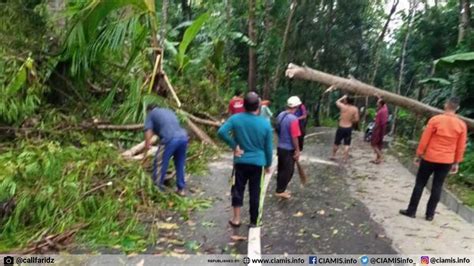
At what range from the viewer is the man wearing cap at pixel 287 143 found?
23.2ft

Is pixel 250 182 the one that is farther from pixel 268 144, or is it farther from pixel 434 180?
pixel 434 180

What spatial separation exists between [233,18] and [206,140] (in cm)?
1183

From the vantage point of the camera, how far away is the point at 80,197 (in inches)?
215

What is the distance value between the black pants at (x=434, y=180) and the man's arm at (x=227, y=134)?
2890 millimetres

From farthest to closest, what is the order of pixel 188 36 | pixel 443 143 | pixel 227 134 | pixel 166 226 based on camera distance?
pixel 188 36
pixel 443 143
pixel 166 226
pixel 227 134

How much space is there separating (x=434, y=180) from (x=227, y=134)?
3.17m

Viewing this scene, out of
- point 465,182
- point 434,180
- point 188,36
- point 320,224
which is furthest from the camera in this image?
point 188,36

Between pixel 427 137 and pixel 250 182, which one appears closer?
pixel 250 182

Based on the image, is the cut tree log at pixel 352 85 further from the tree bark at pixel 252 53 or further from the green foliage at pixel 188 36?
the tree bark at pixel 252 53

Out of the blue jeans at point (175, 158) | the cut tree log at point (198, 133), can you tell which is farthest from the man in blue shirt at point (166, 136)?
the cut tree log at point (198, 133)

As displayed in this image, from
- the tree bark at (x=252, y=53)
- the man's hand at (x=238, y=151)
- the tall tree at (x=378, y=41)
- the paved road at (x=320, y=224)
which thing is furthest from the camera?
the tall tree at (x=378, y=41)

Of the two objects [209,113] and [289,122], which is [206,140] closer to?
[209,113]

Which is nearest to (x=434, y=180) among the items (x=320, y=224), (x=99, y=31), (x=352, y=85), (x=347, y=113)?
(x=320, y=224)

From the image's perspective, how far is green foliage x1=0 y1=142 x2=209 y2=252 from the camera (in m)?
5.04
